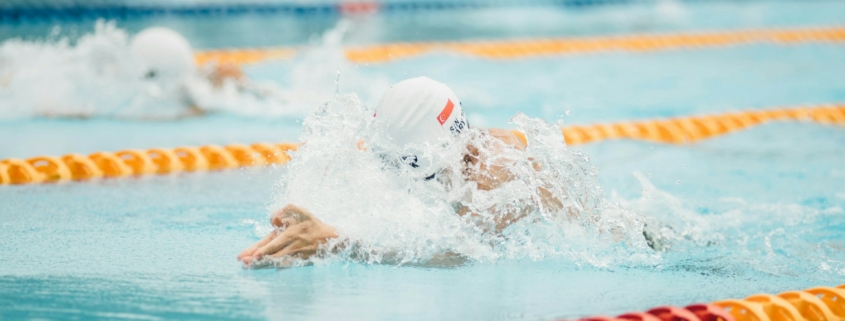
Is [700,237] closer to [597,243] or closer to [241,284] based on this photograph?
[597,243]

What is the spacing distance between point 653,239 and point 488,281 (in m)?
0.83

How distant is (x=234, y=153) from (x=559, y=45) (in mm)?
5909

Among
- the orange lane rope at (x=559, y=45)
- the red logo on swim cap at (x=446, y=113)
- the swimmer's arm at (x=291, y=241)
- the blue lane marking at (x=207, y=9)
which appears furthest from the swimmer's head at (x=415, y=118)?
the blue lane marking at (x=207, y=9)

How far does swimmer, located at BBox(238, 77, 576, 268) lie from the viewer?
2861 mm

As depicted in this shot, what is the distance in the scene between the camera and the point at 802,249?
12.0 feet

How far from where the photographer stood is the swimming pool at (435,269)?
2.69 meters

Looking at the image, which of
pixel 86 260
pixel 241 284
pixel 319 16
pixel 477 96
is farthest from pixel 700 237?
pixel 319 16

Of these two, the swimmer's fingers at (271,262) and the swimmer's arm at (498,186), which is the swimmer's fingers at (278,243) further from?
the swimmer's arm at (498,186)

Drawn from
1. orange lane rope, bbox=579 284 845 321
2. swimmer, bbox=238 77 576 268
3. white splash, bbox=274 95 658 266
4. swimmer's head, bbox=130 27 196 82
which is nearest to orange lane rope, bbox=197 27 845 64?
swimmer's head, bbox=130 27 196 82

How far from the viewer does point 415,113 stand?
294 centimetres

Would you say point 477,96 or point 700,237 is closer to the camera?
Result: point 700,237

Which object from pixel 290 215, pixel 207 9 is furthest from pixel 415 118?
pixel 207 9

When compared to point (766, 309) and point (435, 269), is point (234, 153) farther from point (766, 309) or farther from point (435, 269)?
point (766, 309)

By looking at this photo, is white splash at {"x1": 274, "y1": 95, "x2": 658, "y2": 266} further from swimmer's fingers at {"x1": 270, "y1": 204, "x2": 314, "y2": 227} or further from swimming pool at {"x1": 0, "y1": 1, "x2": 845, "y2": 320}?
swimmer's fingers at {"x1": 270, "y1": 204, "x2": 314, "y2": 227}
